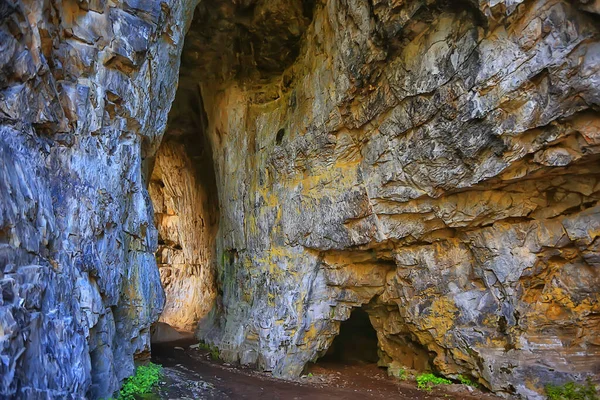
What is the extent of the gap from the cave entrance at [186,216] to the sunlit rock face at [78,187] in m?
11.0

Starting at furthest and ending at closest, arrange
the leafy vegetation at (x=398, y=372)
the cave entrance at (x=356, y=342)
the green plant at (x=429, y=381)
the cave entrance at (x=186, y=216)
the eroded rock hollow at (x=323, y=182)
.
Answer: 1. the cave entrance at (x=186, y=216)
2. the cave entrance at (x=356, y=342)
3. the leafy vegetation at (x=398, y=372)
4. the green plant at (x=429, y=381)
5. the eroded rock hollow at (x=323, y=182)

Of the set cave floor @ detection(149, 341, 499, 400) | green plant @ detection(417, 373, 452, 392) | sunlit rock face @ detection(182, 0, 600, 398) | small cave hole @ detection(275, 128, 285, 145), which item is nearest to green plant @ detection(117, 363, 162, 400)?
cave floor @ detection(149, 341, 499, 400)

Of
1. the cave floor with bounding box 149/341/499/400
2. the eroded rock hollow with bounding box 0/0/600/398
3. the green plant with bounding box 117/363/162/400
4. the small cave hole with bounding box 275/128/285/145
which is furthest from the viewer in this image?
the small cave hole with bounding box 275/128/285/145

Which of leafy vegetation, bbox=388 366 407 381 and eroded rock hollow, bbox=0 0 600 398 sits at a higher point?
eroded rock hollow, bbox=0 0 600 398

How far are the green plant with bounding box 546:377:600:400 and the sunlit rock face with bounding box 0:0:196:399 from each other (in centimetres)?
972

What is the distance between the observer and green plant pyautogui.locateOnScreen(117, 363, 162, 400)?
8.02 m

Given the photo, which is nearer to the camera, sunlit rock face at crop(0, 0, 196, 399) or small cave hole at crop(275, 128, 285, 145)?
sunlit rock face at crop(0, 0, 196, 399)

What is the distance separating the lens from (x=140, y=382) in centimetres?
885

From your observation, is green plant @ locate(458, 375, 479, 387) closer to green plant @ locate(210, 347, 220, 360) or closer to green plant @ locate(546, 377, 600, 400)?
green plant @ locate(546, 377, 600, 400)

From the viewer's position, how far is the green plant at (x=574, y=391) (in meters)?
8.79

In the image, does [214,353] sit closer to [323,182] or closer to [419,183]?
[323,182]

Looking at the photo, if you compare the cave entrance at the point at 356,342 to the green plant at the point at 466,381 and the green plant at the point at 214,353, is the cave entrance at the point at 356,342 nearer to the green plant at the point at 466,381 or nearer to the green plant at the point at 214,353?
the green plant at the point at 214,353

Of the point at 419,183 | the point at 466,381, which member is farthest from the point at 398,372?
the point at 419,183

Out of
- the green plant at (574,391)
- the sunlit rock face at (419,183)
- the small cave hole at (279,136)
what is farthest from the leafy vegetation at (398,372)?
the small cave hole at (279,136)
